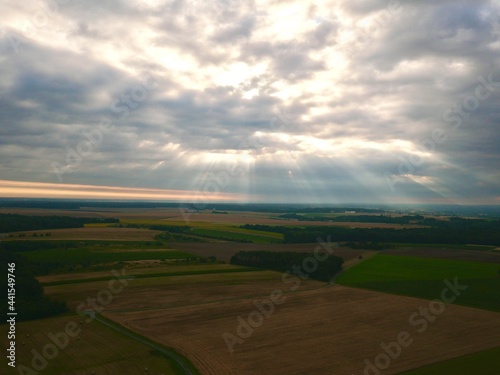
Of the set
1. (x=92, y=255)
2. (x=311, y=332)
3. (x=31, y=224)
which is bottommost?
(x=311, y=332)

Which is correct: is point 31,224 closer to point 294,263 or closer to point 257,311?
point 294,263

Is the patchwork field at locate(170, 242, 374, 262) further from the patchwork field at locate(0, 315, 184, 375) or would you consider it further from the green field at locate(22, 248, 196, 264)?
the patchwork field at locate(0, 315, 184, 375)

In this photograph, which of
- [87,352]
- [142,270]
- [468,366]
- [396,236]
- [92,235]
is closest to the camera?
[468,366]

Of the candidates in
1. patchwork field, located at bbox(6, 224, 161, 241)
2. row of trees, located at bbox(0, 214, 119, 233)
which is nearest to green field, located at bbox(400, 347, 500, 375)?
patchwork field, located at bbox(6, 224, 161, 241)

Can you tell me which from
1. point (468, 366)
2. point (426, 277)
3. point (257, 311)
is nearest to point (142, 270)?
point (257, 311)

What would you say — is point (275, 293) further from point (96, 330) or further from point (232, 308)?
point (96, 330)

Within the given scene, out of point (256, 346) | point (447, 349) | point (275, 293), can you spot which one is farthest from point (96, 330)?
point (447, 349)
